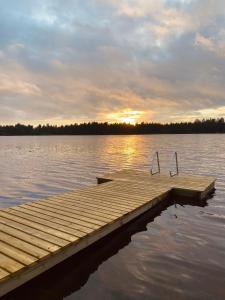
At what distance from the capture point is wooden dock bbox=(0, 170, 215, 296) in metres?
5.16

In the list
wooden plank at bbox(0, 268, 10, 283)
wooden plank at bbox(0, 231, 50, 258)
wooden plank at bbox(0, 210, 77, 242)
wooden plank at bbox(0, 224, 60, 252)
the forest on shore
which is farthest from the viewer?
the forest on shore

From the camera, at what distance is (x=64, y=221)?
740cm

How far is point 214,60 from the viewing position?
26969mm

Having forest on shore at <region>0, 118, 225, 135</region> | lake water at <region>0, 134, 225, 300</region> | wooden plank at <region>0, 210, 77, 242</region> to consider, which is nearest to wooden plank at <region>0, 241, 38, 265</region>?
lake water at <region>0, 134, 225, 300</region>

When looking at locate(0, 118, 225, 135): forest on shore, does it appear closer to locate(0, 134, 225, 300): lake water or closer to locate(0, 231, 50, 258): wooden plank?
locate(0, 134, 225, 300): lake water

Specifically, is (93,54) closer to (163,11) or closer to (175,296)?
(163,11)

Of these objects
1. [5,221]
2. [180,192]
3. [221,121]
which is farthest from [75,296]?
[221,121]

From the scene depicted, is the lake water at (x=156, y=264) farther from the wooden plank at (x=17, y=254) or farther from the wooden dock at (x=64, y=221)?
the wooden plank at (x=17, y=254)

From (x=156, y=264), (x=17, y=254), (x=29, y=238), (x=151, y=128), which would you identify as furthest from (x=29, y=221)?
(x=151, y=128)

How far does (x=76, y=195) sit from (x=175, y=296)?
19.5 ft

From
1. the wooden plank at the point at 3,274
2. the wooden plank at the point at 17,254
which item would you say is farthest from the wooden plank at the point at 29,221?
the wooden plank at the point at 3,274

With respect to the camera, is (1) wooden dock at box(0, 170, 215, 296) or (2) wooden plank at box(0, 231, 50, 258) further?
(2) wooden plank at box(0, 231, 50, 258)

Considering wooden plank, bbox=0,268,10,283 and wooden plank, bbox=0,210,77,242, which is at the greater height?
wooden plank, bbox=0,210,77,242

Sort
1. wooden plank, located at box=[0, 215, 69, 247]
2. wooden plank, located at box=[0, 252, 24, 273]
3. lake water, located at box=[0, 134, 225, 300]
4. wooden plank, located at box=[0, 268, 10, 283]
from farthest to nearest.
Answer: wooden plank, located at box=[0, 215, 69, 247]
lake water, located at box=[0, 134, 225, 300]
wooden plank, located at box=[0, 252, 24, 273]
wooden plank, located at box=[0, 268, 10, 283]
